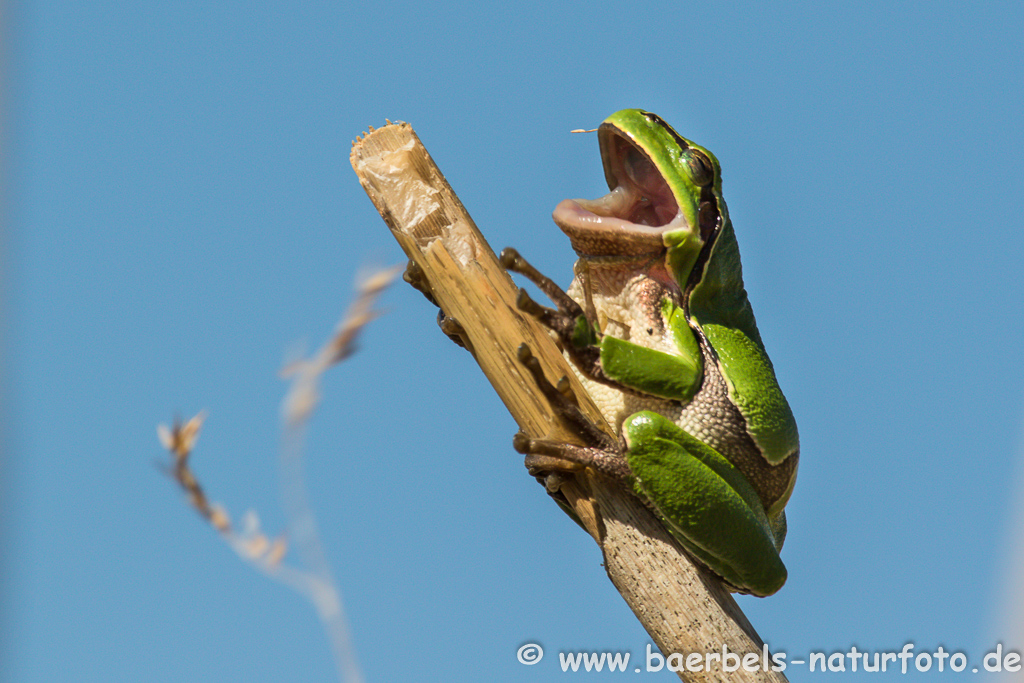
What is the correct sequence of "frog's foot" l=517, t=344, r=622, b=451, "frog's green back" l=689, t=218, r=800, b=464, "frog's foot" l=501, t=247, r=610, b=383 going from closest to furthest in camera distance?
"frog's foot" l=517, t=344, r=622, b=451 < "frog's foot" l=501, t=247, r=610, b=383 < "frog's green back" l=689, t=218, r=800, b=464

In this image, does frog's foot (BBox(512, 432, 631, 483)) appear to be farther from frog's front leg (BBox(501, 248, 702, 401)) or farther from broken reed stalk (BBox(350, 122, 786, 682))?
frog's front leg (BBox(501, 248, 702, 401))

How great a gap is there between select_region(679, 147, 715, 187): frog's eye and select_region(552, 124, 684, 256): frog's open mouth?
109 mm

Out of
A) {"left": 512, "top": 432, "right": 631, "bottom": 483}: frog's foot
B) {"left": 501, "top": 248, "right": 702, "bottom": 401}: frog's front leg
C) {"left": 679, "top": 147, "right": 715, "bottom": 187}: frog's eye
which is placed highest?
{"left": 679, "top": 147, "right": 715, "bottom": 187}: frog's eye

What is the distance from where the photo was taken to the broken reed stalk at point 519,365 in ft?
10.4

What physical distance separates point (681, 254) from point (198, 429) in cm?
214

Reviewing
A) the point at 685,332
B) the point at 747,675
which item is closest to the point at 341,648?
the point at 747,675

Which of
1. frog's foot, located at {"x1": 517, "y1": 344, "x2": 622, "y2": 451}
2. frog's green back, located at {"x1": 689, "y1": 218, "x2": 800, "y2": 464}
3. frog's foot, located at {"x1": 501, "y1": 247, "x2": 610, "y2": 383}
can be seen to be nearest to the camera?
frog's foot, located at {"x1": 517, "y1": 344, "x2": 622, "y2": 451}

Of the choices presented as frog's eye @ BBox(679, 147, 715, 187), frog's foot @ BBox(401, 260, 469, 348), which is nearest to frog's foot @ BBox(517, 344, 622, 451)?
frog's foot @ BBox(401, 260, 469, 348)

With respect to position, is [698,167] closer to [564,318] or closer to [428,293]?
[564,318]

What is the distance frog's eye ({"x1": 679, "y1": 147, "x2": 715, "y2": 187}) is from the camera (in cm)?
379

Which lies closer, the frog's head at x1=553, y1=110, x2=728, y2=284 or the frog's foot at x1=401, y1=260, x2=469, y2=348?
the frog's foot at x1=401, y1=260, x2=469, y2=348

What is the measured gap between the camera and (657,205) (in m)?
4.00

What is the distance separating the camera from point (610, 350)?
136 inches

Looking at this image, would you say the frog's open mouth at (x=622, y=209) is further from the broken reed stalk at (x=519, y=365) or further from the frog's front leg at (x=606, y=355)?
the broken reed stalk at (x=519, y=365)
